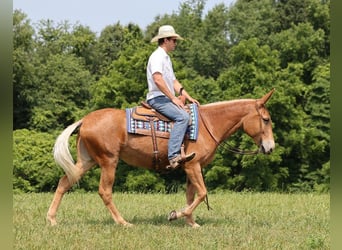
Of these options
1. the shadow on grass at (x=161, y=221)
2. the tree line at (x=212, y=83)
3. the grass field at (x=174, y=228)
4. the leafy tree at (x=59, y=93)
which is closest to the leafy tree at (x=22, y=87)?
the tree line at (x=212, y=83)

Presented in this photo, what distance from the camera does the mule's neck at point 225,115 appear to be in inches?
311

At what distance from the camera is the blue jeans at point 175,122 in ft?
24.0

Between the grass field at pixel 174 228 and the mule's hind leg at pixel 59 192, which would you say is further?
the mule's hind leg at pixel 59 192

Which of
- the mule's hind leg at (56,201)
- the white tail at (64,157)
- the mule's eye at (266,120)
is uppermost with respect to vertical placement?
the mule's eye at (266,120)

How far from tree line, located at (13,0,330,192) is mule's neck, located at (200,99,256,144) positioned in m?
18.7

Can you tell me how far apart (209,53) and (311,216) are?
3527 centimetres

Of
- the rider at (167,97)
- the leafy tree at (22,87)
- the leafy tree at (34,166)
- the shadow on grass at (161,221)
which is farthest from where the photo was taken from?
the leafy tree at (22,87)

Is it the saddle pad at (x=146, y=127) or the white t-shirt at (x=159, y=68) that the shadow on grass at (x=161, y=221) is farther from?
the white t-shirt at (x=159, y=68)

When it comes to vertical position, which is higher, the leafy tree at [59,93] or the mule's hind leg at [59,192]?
the mule's hind leg at [59,192]

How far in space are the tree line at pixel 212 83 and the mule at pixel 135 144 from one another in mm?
18741

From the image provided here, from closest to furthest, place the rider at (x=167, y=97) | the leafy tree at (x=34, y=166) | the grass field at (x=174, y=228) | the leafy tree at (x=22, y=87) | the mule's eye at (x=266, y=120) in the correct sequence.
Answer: the grass field at (x=174, y=228), the rider at (x=167, y=97), the mule's eye at (x=266, y=120), the leafy tree at (x=34, y=166), the leafy tree at (x=22, y=87)

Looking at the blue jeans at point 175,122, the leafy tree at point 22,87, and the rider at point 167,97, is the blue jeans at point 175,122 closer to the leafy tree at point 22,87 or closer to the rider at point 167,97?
the rider at point 167,97

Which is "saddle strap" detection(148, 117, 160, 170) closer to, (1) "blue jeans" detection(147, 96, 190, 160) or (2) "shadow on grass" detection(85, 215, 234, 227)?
(1) "blue jeans" detection(147, 96, 190, 160)

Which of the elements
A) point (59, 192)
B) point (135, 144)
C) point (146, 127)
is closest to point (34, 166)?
point (59, 192)
